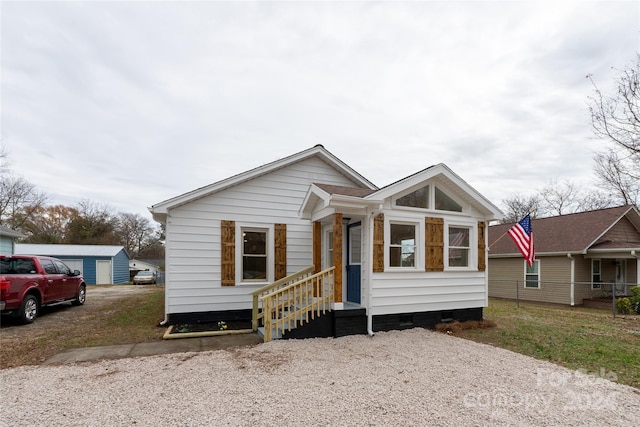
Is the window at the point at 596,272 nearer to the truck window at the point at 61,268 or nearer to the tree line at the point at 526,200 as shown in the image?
the tree line at the point at 526,200

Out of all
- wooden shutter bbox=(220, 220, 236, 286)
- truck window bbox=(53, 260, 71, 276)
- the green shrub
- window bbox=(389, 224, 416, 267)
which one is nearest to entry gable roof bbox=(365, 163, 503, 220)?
window bbox=(389, 224, 416, 267)

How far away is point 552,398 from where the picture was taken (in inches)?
155

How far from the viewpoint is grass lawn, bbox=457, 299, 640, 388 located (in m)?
5.14

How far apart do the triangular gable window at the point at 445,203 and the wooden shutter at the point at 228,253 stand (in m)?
5.18

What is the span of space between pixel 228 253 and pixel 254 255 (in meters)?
0.76

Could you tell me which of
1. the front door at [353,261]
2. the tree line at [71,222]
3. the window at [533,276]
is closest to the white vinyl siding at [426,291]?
the front door at [353,261]

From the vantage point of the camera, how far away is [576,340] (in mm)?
6812

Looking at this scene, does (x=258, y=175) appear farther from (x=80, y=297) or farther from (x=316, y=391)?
(x=80, y=297)

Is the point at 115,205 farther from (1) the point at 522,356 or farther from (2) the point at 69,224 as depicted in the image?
(1) the point at 522,356

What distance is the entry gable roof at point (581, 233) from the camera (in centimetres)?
1423

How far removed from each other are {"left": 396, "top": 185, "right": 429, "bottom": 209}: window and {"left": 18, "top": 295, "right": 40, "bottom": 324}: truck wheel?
363 inches

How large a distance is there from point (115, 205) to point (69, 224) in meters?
6.51

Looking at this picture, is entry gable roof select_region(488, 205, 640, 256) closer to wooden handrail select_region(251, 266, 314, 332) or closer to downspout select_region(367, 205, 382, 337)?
downspout select_region(367, 205, 382, 337)

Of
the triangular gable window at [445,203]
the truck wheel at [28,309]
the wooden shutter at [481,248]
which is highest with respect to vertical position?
the triangular gable window at [445,203]
